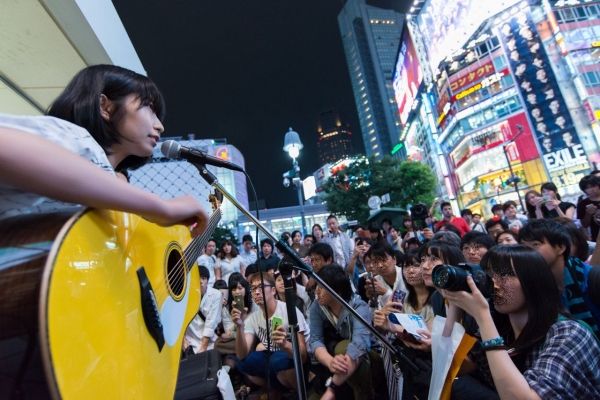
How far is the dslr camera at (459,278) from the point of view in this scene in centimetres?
140

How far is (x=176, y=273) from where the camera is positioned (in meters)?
1.60

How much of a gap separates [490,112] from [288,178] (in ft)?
90.4

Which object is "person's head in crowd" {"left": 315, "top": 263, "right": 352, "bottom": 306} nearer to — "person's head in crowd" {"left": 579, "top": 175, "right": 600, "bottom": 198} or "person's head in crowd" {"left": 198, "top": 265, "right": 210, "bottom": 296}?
"person's head in crowd" {"left": 198, "top": 265, "right": 210, "bottom": 296}

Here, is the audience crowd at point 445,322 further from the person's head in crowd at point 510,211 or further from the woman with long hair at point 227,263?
the person's head in crowd at point 510,211

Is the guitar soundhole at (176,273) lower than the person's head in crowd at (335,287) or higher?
higher

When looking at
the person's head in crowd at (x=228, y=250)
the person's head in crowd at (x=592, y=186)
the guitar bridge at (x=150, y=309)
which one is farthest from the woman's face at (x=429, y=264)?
the person's head in crowd at (x=228, y=250)

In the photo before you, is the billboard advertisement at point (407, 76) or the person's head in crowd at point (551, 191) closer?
the person's head in crowd at point (551, 191)

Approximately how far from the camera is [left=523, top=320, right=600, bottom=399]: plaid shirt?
140cm

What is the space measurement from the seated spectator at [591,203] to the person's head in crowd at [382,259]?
289cm

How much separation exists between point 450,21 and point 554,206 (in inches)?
1204

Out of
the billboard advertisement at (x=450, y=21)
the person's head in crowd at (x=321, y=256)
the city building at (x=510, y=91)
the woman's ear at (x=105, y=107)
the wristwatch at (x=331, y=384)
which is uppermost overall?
the billboard advertisement at (x=450, y=21)

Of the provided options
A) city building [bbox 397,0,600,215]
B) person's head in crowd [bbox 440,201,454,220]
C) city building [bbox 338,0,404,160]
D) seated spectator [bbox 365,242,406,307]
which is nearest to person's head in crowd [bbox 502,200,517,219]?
person's head in crowd [bbox 440,201,454,220]

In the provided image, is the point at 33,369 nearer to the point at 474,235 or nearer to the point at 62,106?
the point at 62,106

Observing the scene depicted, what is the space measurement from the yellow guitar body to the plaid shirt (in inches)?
63.2
